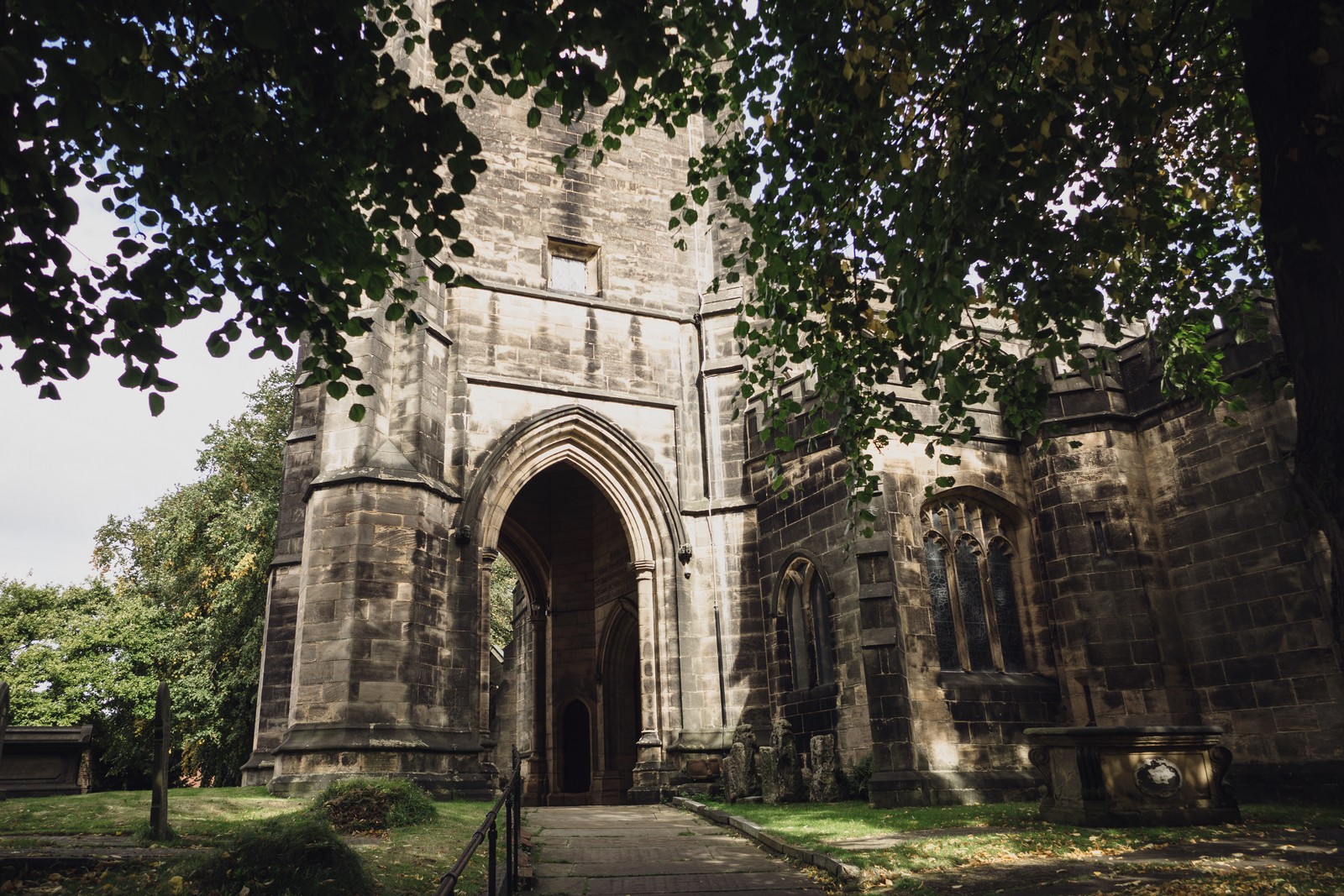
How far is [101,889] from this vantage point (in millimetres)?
5602

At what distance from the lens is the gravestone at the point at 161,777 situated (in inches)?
300

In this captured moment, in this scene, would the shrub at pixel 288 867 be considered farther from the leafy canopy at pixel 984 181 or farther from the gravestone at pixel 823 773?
the gravestone at pixel 823 773

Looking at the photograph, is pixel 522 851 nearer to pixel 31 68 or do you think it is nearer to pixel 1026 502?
pixel 31 68

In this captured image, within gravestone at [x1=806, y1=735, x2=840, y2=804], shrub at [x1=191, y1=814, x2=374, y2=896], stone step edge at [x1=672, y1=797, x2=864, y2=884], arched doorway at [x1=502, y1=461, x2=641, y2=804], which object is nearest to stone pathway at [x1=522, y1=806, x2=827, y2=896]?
stone step edge at [x1=672, y1=797, x2=864, y2=884]

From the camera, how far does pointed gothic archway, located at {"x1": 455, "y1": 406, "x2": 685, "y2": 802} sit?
15305 millimetres

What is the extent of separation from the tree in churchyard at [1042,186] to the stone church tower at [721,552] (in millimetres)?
2018

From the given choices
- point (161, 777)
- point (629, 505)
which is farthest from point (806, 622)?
point (161, 777)

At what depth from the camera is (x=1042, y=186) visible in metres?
5.28

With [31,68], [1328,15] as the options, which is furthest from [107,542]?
[1328,15]

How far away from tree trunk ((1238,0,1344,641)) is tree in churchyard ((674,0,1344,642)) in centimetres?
1

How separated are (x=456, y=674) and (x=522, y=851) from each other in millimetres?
6174

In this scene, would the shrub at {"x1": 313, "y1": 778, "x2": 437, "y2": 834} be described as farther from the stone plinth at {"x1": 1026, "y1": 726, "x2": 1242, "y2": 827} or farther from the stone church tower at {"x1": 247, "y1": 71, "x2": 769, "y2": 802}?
the stone plinth at {"x1": 1026, "y1": 726, "x2": 1242, "y2": 827}

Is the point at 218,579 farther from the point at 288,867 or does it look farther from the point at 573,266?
the point at 288,867

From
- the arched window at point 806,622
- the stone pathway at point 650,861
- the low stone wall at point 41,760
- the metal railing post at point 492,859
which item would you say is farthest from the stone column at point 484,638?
the metal railing post at point 492,859
